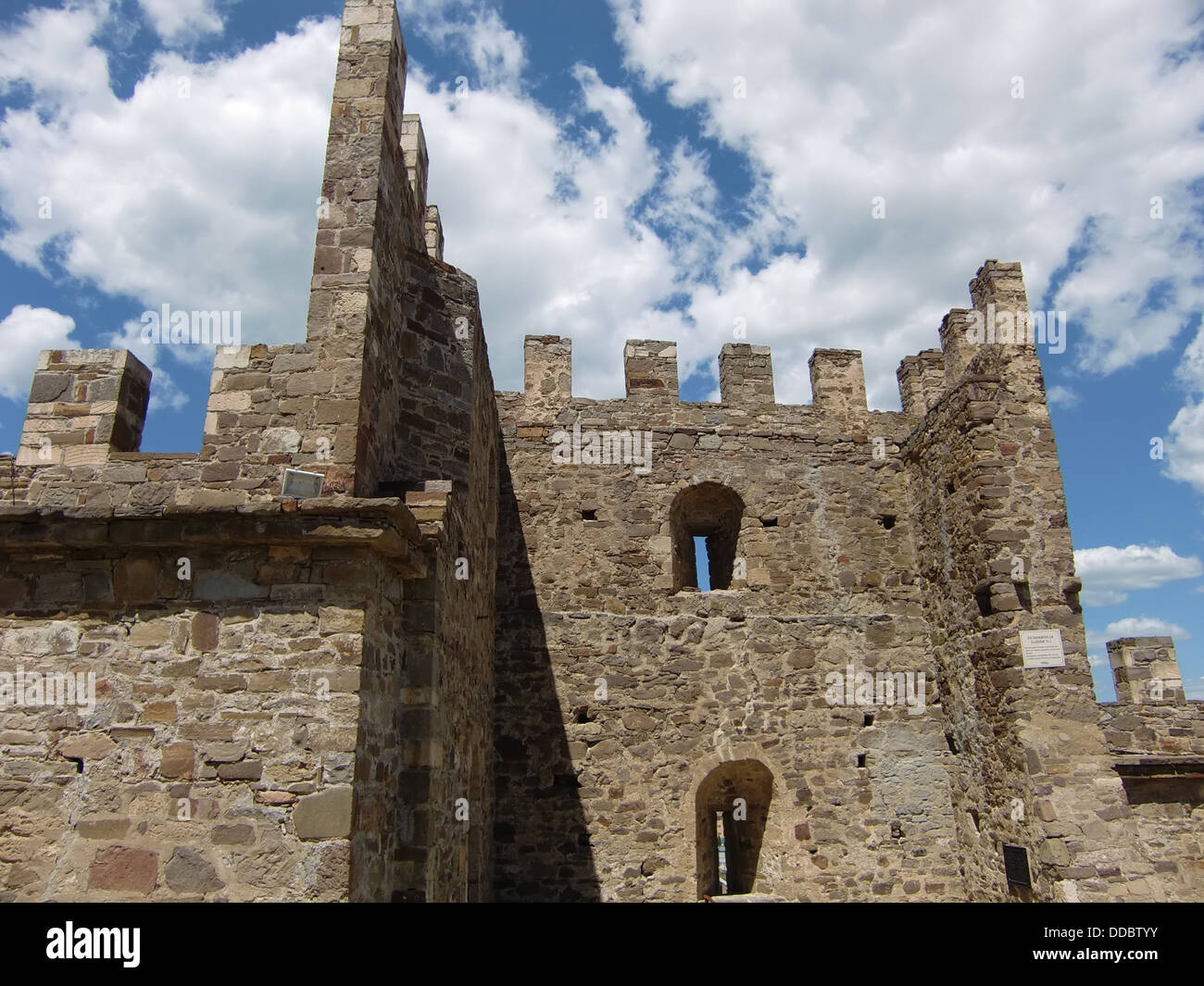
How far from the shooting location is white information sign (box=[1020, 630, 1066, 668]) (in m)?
8.55

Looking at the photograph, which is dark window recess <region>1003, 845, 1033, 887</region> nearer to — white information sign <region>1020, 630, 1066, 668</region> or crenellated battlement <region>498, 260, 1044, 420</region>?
white information sign <region>1020, 630, 1066, 668</region>

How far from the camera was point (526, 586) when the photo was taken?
10.1 meters

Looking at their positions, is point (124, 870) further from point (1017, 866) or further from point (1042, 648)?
point (1042, 648)

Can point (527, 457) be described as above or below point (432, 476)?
above

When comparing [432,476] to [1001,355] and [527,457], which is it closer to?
[527,457]

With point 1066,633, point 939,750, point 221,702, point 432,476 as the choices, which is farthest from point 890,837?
point 221,702

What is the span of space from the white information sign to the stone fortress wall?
0.28ft

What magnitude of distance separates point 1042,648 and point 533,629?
Answer: 5.61m

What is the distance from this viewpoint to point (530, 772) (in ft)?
30.9

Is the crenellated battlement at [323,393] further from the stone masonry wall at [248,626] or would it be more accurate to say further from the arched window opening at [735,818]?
the arched window opening at [735,818]

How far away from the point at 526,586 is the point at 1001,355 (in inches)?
250

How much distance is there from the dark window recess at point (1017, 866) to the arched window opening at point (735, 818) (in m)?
2.50
